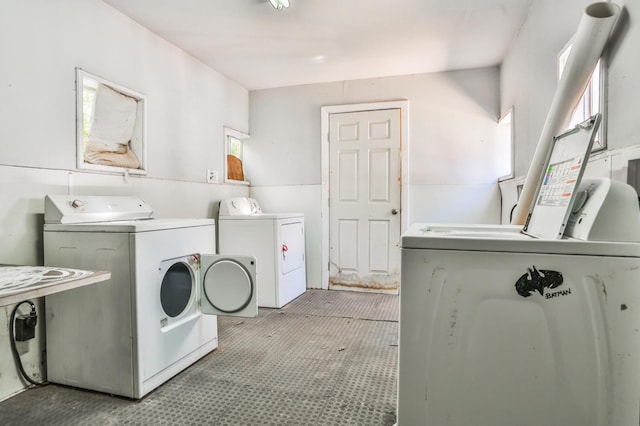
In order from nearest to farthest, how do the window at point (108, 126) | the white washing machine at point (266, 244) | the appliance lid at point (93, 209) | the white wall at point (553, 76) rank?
the white wall at point (553, 76)
the appliance lid at point (93, 209)
the window at point (108, 126)
the white washing machine at point (266, 244)

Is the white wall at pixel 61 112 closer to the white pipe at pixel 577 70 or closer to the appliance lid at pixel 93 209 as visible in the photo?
the appliance lid at pixel 93 209

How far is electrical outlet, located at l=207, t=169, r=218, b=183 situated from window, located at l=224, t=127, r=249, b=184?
20cm

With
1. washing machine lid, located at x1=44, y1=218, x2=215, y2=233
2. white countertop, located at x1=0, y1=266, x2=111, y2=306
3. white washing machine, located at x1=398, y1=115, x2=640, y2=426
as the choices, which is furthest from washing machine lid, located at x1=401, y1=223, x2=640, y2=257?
washing machine lid, located at x1=44, y1=218, x2=215, y2=233

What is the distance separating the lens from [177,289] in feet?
6.90

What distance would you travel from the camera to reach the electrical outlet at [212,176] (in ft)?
11.1

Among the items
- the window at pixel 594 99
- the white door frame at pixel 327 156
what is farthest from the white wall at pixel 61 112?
the window at pixel 594 99

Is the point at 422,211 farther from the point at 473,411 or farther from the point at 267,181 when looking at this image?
the point at 473,411

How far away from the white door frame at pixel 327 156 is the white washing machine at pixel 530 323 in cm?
259

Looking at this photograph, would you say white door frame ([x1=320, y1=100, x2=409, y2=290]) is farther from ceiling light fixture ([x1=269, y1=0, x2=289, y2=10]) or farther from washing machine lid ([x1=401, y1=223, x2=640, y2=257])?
washing machine lid ([x1=401, y1=223, x2=640, y2=257])

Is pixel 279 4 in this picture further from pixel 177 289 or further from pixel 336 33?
pixel 177 289

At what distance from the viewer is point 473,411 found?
3.38 feet

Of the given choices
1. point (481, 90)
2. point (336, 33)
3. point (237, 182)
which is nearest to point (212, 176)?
point (237, 182)

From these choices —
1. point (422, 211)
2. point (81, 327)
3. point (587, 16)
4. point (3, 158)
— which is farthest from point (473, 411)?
point (422, 211)

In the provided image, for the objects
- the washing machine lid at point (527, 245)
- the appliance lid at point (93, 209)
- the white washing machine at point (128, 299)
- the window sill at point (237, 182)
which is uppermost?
the window sill at point (237, 182)
